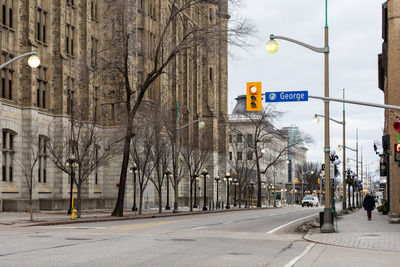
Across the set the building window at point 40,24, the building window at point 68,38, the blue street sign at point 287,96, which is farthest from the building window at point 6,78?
the blue street sign at point 287,96

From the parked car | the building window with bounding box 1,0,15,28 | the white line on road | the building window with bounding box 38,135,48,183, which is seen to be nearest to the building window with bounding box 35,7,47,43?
the building window with bounding box 1,0,15,28

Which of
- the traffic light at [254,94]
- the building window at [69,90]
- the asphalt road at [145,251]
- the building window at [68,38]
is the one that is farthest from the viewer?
the building window at [68,38]

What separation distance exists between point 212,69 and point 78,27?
37.7m

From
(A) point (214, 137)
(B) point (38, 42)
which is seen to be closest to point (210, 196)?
(A) point (214, 137)

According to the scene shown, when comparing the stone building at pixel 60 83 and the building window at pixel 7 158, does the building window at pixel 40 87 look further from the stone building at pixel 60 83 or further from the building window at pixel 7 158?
the building window at pixel 7 158

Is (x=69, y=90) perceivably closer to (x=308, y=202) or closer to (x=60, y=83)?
(x=60, y=83)

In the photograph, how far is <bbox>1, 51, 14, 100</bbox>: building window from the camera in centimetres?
4347

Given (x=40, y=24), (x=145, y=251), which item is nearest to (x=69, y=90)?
(x=40, y=24)

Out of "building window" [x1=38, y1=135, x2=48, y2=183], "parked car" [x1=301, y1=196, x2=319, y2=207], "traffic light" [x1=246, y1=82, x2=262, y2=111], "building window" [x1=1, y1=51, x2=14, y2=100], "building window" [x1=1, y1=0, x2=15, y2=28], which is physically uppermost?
"building window" [x1=1, y1=0, x2=15, y2=28]

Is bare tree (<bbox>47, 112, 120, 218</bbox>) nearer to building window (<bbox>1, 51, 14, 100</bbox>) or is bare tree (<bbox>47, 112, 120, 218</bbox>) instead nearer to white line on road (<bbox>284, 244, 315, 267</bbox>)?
building window (<bbox>1, 51, 14, 100</bbox>)

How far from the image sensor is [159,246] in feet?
55.9

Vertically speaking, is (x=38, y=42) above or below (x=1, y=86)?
above

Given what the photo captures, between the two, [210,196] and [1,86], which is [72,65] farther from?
[210,196]

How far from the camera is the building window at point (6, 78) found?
143ft
